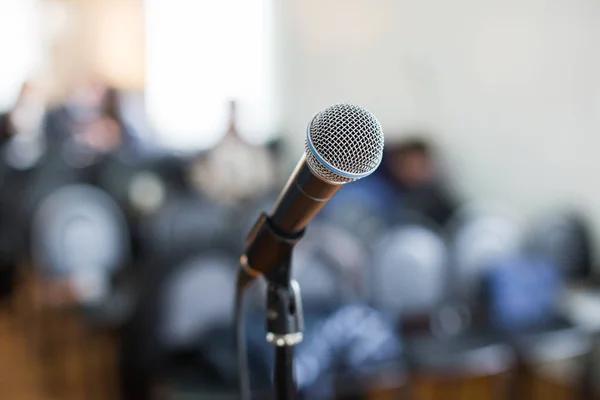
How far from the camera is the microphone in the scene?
0.60 m

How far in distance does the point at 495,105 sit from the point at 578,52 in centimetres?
65

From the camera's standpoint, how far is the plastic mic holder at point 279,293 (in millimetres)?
727

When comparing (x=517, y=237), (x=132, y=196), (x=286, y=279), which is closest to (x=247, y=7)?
(x=132, y=196)

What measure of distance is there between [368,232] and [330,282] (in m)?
1.01

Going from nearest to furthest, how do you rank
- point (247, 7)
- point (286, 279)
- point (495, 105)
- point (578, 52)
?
1. point (286, 279)
2. point (578, 52)
3. point (495, 105)
4. point (247, 7)

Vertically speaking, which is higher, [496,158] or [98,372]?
[496,158]

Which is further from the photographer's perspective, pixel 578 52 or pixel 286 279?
pixel 578 52

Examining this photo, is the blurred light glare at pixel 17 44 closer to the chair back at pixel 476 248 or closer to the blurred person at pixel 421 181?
the blurred person at pixel 421 181

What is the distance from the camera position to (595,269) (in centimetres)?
306

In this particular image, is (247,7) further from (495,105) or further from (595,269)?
(595,269)

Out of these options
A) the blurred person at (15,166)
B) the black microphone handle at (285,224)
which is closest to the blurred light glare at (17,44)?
the blurred person at (15,166)

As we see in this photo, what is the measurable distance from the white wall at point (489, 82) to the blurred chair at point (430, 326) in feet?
3.34

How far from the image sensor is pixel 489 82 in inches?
147

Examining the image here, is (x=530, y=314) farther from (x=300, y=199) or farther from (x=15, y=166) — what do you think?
(x=15, y=166)
